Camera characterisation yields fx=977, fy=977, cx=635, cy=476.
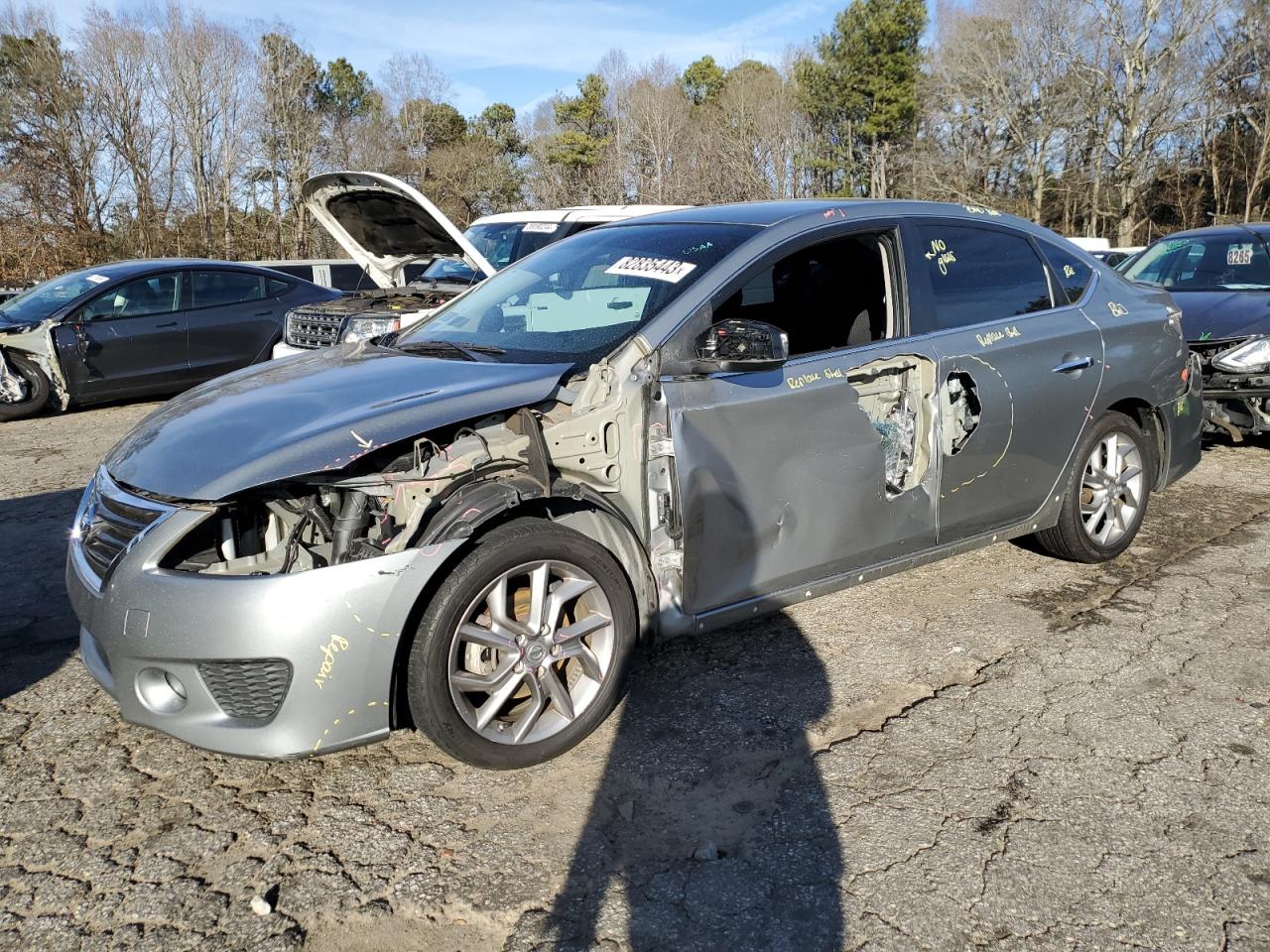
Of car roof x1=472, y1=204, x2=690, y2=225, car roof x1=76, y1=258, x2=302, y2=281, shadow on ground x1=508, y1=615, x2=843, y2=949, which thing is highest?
car roof x1=472, y1=204, x2=690, y2=225

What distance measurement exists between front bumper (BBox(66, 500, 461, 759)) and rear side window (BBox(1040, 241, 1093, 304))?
3267mm

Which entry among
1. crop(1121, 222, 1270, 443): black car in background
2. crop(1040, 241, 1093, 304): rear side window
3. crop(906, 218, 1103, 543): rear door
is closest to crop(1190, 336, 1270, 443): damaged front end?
crop(1121, 222, 1270, 443): black car in background

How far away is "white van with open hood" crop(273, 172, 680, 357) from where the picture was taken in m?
6.86

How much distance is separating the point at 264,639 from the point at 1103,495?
154 inches

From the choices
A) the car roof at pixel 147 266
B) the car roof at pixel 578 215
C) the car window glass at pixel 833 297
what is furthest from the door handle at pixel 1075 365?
the car roof at pixel 147 266

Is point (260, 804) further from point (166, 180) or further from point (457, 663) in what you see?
point (166, 180)

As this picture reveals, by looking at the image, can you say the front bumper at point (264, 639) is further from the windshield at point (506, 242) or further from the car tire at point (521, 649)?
the windshield at point (506, 242)

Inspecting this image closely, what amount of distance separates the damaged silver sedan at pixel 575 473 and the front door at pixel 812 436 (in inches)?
0.4

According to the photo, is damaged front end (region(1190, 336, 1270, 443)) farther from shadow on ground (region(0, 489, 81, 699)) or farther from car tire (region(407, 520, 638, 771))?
shadow on ground (region(0, 489, 81, 699))

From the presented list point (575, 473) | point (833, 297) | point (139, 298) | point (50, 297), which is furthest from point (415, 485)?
point (50, 297)

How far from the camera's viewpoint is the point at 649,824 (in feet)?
9.38

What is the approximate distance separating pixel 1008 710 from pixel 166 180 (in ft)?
119

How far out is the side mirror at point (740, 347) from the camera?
10.6 ft

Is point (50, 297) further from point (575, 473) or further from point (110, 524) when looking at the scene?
point (575, 473)
